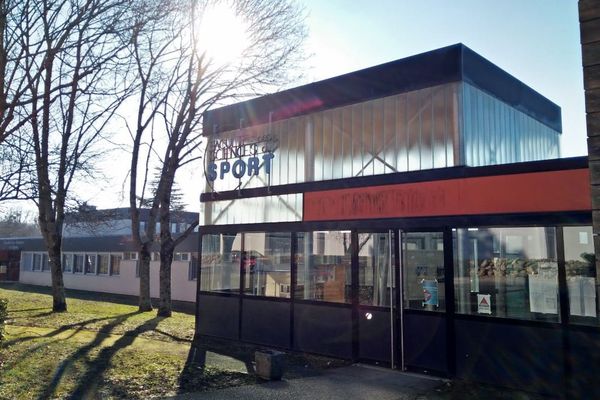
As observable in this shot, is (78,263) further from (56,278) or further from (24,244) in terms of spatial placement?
(56,278)

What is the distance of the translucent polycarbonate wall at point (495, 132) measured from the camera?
9.30 meters

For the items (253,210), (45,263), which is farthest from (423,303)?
(45,263)

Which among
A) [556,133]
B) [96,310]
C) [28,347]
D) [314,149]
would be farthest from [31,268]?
[556,133]

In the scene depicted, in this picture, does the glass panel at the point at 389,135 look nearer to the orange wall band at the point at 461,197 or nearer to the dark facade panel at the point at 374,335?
the orange wall band at the point at 461,197

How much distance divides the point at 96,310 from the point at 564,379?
1805cm

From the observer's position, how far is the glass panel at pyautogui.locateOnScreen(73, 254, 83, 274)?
37.1 meters

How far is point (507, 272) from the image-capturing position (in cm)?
821

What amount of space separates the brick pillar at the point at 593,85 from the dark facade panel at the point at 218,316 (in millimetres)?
10568

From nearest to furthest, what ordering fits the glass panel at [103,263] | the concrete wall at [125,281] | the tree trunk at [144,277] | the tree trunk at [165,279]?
1. the tree trunk at [165,279]
2. the tree trunk at [144,277]
3. the concrete wall at [125,281]
4. the glass panel at [103,263]

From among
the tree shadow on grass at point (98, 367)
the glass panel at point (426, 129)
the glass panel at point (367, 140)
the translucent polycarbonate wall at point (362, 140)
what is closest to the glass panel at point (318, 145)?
the translucent polycarbonate wall at point (362, 140)

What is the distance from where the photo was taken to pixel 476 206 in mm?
8570

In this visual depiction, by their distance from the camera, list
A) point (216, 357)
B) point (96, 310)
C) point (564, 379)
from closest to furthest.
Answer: point (564, 379), point (216, 357), point (96, 310)

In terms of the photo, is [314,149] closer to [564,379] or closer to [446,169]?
[446,169]

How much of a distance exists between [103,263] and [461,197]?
1218 inches
